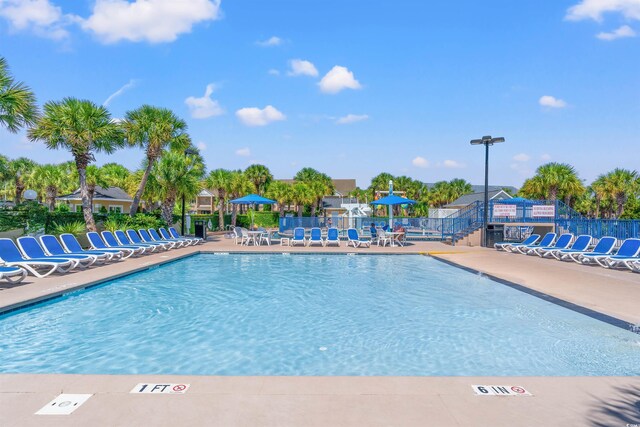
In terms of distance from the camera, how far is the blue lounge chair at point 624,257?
12.2 meters

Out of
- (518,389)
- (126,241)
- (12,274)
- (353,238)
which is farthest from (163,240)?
(518,389)

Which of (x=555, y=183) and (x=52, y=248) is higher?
(x=555, y=183)

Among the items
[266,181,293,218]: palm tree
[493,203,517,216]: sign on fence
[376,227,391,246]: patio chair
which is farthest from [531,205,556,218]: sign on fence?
[266,181,293,218]: palm tree

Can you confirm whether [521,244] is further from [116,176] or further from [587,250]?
[116,176]

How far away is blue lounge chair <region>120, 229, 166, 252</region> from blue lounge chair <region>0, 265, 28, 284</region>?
631cm

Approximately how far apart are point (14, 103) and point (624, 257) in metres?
19.2

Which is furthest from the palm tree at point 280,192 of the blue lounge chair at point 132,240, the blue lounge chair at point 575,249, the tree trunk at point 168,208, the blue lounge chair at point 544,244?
the blue lounge chair at point 575,249

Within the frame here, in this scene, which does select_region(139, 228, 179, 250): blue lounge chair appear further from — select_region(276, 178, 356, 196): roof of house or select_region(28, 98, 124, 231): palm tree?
select_region(276, 178, 356, 196): roof of house

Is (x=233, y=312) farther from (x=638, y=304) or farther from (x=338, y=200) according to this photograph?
(x=338, y=200)

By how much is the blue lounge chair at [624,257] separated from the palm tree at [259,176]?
120ft

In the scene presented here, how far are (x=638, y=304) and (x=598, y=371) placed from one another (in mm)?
3553

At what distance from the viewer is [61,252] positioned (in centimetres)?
1183

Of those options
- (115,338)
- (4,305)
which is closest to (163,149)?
(4,305)

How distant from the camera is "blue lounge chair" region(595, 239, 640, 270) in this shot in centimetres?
1216
